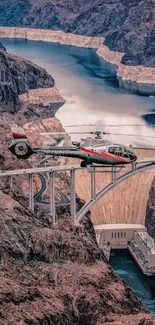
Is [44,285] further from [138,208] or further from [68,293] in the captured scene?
[138,208]

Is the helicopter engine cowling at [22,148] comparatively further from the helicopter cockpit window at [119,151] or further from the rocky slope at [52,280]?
the helicopter cockpit window at [119,151]

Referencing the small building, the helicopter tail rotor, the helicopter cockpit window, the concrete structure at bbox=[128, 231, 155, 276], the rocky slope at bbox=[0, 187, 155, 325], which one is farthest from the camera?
the small building

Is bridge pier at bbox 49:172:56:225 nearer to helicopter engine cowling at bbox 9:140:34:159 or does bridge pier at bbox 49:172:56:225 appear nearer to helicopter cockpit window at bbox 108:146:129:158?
helicopter engine cowling at bbox 9:140:34:159

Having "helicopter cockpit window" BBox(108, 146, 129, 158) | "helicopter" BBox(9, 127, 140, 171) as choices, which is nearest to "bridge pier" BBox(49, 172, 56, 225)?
"helicopter" BBox(9, 127, 140, 171)

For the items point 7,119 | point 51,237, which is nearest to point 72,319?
point 51,237

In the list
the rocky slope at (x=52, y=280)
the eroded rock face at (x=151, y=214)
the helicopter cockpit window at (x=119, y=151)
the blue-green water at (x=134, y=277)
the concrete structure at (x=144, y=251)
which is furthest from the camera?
the eroded rock face at (x=151, y=214)

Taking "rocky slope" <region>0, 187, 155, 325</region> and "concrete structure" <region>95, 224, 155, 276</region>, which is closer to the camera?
"rocky slope" <region>0, 187, 155, 325</region>

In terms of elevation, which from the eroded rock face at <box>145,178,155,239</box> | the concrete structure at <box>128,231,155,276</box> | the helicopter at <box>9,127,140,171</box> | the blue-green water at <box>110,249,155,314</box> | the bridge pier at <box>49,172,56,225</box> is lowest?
the blue-green water at <box>110,249,155,314</box>

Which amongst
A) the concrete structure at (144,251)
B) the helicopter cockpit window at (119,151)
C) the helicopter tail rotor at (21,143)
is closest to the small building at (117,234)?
the concrete structure at (144,251)
